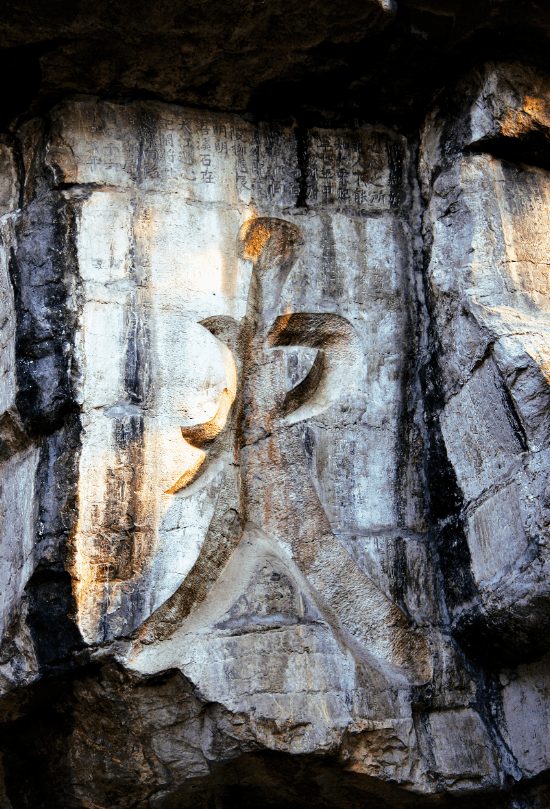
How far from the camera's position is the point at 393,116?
11.8 ft

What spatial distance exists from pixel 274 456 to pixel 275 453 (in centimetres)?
1

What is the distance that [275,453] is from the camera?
131 inches

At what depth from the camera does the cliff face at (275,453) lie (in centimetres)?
303

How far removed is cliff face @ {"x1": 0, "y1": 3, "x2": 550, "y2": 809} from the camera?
3033 millimetres

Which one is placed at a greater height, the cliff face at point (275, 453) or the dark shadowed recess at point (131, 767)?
the cliff face at point (275, 453)

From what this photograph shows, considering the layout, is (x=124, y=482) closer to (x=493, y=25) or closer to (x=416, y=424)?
(x=416, y=424)

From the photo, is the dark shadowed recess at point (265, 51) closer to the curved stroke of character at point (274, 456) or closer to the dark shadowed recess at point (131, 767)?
the curved stroke of character at point (274, 456)

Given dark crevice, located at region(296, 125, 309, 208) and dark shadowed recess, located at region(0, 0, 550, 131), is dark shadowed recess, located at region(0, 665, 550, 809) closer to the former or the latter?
dark crevice, located at region(296, 125, 309, 208)

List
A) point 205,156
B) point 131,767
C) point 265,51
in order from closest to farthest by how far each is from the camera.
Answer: point 131,767, point 265,51, point 205,156

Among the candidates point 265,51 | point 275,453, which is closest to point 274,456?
point 275,453

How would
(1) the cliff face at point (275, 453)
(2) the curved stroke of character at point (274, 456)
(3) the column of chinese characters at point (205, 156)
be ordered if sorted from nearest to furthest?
1. (1) the cliff face at point (275, 453)
2. (2) the curved stroke of character at point (274, 456)
3. (3) the column of chinese characters at point (205, 156)

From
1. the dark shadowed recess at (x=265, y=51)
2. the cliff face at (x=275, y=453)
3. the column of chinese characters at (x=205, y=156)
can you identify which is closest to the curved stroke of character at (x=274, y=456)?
the cliff face at (x=275, y=453)

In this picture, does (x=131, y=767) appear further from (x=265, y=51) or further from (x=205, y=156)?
(x=265, y=51)

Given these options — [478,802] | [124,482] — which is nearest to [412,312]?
[124,482]
